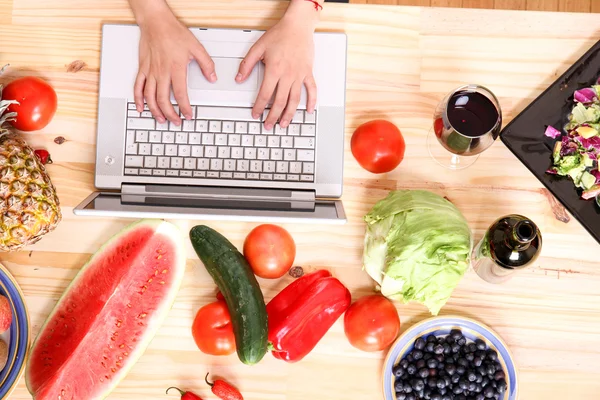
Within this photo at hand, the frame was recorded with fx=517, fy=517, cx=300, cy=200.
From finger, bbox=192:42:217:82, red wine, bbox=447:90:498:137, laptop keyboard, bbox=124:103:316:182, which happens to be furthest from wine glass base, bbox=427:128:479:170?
finger, bbox=192:42:217:82

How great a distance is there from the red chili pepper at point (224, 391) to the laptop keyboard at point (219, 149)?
408 millimetres

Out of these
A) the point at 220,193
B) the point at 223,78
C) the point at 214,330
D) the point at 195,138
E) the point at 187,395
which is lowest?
the point at 187,395

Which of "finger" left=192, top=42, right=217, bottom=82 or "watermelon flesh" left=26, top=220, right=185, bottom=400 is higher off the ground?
"finger" left=192, top=42, right=217, bottom=82

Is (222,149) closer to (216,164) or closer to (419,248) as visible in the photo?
(216,164)

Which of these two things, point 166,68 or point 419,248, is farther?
point 166,68

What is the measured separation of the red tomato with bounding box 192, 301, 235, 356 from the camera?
1008mm

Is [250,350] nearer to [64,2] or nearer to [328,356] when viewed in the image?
[328,356]

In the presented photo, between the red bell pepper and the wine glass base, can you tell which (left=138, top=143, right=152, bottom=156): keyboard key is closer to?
the red bell pepper

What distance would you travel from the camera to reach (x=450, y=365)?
3.31 feet

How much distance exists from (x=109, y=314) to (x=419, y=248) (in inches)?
24.1

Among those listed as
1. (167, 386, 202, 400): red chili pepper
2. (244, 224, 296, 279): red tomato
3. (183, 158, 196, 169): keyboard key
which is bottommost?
(167, 386, 202, 400): red chili pepper

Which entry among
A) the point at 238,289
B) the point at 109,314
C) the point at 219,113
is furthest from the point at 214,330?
the point at 219,113

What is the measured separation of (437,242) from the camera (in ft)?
2.98

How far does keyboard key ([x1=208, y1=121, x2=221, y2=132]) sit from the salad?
2.15 ft
